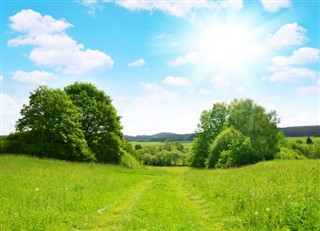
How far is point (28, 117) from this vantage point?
55062 mm

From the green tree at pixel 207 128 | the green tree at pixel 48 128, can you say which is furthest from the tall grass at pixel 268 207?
the green tree at pixel 207 128

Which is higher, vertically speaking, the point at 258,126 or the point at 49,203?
the point at 258,126

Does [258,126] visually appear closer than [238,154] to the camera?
No

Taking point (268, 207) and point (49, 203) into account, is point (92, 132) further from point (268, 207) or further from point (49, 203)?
point (268, 207)

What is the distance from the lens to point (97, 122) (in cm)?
6450

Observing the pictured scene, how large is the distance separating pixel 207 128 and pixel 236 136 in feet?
78.1

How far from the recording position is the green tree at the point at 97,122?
63.2 meters

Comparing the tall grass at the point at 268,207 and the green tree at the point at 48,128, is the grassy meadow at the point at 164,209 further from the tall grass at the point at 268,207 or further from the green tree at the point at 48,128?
the green tree at the point at 48,128

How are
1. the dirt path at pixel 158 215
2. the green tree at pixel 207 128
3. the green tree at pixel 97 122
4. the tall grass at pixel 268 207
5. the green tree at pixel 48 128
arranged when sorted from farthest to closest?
the green tree at pixel 207 128 → the green tree at pixel 97 122 → the green tree at pixel 48 128 → the dirt path at pixel 158 215 → the tall grass at pixel 268 207

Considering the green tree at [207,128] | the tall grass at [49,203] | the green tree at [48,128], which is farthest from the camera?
the green tree at [207,128]

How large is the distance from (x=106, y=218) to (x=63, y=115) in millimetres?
43822

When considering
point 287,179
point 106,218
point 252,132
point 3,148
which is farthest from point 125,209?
point 252,132

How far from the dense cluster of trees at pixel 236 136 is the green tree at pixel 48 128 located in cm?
2587

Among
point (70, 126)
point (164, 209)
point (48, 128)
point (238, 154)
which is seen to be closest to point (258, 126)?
point (238, 154)
